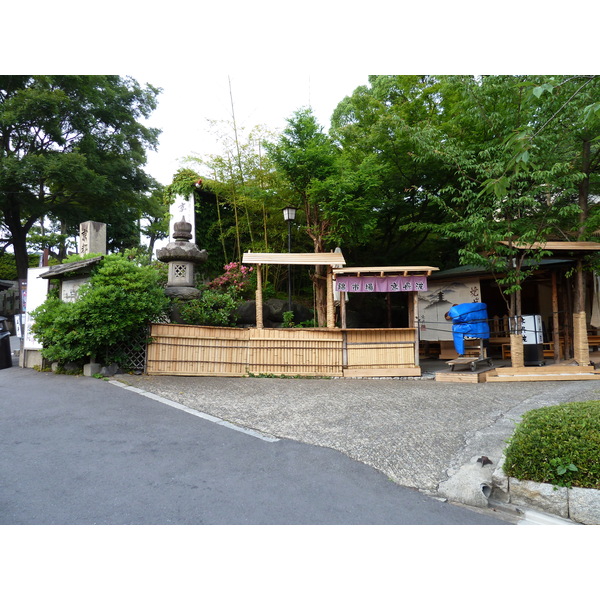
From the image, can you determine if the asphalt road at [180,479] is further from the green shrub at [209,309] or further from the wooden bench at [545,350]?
the wooden bench at [545,350]

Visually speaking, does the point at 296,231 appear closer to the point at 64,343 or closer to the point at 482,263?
the point at 482,263

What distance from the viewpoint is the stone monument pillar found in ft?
33.1

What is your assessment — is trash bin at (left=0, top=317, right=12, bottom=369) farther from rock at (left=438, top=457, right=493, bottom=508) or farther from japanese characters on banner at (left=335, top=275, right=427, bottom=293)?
japanese characters on banner at (left=335, top=275, right=427, bottom=293)

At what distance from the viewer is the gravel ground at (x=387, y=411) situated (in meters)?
4.25

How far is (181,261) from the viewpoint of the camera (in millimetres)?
10375

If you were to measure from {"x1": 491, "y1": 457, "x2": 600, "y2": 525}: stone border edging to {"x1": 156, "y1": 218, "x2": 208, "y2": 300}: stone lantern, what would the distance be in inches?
321

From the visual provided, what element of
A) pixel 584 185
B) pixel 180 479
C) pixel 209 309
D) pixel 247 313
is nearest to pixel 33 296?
pixel 209 309

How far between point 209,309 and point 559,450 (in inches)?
307

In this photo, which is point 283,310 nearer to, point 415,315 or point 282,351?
point 282,351

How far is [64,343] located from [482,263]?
9.12 m

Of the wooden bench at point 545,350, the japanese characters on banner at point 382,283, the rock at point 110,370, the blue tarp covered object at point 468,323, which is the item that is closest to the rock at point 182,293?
the rock at point 110,370

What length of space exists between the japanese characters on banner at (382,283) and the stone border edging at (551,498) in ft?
20.0

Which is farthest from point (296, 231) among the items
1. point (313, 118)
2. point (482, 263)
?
point (482, 263)

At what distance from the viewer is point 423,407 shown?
624cm
